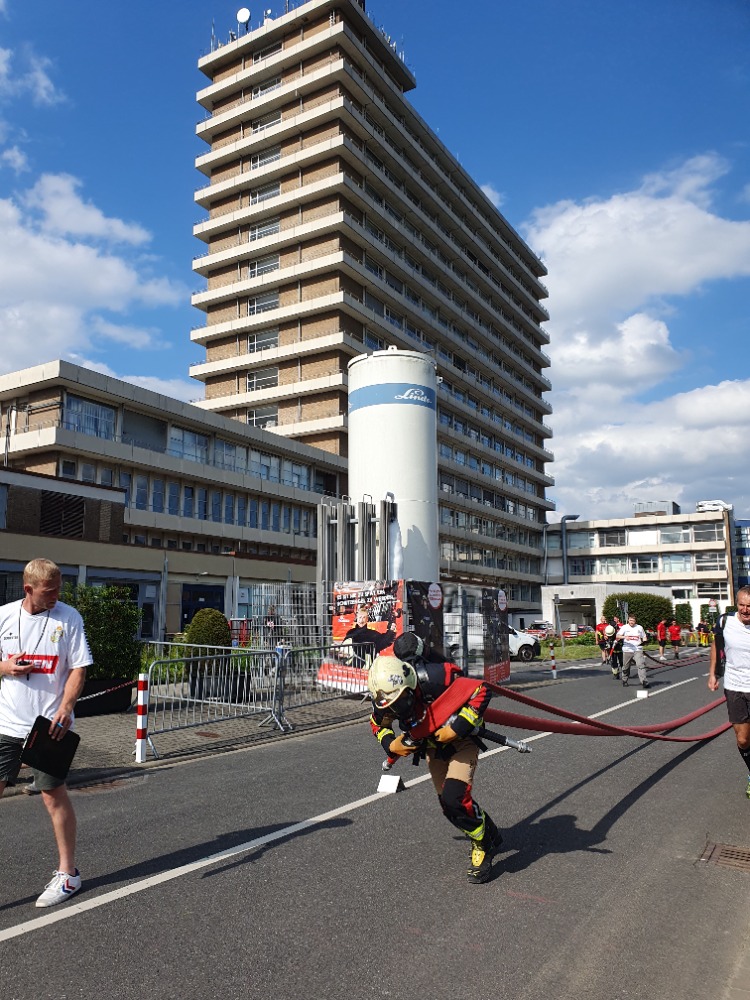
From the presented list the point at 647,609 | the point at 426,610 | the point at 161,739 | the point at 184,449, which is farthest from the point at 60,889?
the point at 647,609

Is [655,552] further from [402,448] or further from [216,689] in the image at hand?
[216,689]

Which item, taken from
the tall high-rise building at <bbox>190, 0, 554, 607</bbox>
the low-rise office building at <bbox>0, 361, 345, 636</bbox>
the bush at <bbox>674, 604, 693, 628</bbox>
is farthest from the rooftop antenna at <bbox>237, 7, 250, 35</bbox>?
the bush at <bbox>674, 604, 693, 628</bbox>

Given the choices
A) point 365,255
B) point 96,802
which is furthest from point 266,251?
point 96,802

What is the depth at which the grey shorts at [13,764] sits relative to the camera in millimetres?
4418

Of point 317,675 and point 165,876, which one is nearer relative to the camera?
point 165,876

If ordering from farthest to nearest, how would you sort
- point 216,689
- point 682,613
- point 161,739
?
point 682,613, point 216,689, point 161,739

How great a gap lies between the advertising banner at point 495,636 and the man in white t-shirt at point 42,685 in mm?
15091

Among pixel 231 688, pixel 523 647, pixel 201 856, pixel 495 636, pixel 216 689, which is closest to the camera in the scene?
pixel 201 856

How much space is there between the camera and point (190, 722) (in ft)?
36.8

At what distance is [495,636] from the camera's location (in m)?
19.6

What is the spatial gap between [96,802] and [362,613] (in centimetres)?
1045

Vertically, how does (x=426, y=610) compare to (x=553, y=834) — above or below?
above

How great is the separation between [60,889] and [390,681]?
2.33 meters

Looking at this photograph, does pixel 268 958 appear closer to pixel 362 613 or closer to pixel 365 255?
pixel 362 613
